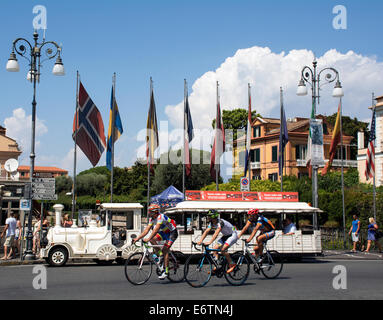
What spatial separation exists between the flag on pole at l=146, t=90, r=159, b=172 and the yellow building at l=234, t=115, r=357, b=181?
29437 millimetres

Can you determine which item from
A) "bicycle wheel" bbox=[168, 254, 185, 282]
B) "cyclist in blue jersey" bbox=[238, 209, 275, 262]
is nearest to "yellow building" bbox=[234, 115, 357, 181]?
"cyclist in blue jersey" bbox=[238, 209, 275, 262]

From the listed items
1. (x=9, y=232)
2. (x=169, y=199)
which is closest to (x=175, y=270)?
(x=9, y=232)

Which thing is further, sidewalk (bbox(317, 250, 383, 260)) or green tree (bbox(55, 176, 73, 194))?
green tree (bbox(55, 176, 73, 194))

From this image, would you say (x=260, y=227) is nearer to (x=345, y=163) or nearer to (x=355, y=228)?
(x=355, y=228)

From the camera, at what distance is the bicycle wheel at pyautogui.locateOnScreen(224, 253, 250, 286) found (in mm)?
11961

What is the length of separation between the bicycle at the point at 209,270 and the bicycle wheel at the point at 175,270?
489 mm

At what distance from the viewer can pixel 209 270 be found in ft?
38.4

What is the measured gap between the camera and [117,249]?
59.8ft

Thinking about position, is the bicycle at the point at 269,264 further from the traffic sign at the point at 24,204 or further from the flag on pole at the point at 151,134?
the flag on pole at the point at 151,134

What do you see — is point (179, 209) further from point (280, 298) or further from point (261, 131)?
point (261, 131)

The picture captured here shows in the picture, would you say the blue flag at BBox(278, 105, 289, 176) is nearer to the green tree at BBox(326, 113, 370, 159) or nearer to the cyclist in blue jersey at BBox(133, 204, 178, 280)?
the cyclist in blue jersey at BBox(133, 204, 178, 280)

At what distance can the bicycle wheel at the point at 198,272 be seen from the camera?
38.1ft
